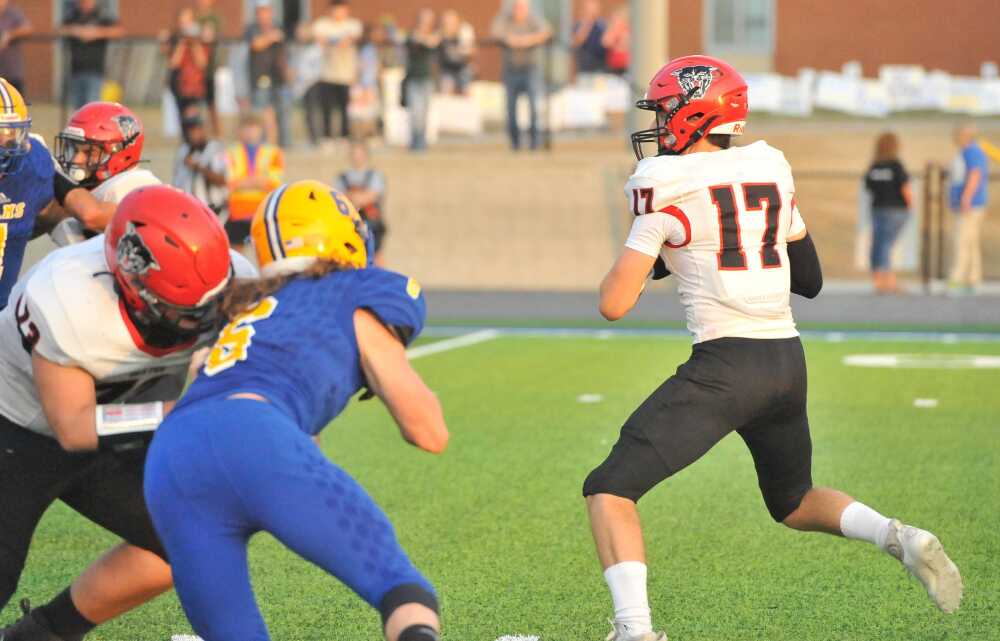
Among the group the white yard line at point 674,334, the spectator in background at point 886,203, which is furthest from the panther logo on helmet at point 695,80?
the spectator in background at point 886,203

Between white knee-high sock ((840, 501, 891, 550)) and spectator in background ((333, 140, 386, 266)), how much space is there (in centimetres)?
943

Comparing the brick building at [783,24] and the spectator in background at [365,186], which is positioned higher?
the brick building at [783,24]

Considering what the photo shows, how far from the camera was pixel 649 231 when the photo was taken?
191 inches

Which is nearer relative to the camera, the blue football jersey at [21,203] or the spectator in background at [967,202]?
the blue football jersey at [21,203]

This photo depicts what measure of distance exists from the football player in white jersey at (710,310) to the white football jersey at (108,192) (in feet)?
6.76

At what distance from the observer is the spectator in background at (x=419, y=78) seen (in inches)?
750

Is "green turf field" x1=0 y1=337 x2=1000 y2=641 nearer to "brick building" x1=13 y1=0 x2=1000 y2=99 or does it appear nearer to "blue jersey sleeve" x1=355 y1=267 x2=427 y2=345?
"blue jersey sleeve" x1=355 y1=267 x2=427 y2=345

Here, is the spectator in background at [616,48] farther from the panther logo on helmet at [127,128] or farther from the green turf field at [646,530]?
the panther logo on helmet at [127,128]

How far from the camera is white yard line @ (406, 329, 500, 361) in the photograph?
42.9 feet

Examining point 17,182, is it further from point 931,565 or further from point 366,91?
point 366,91

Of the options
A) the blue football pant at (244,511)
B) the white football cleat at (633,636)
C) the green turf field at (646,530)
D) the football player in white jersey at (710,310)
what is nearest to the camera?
the blue football pant at (244,511)

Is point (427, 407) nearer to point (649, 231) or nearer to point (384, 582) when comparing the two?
A: point (384, 582)

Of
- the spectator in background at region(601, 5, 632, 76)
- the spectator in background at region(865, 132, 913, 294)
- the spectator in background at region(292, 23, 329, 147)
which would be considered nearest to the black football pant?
the spectator in background at region(865, 132, 913, 294)

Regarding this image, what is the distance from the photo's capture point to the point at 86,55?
756 inches
